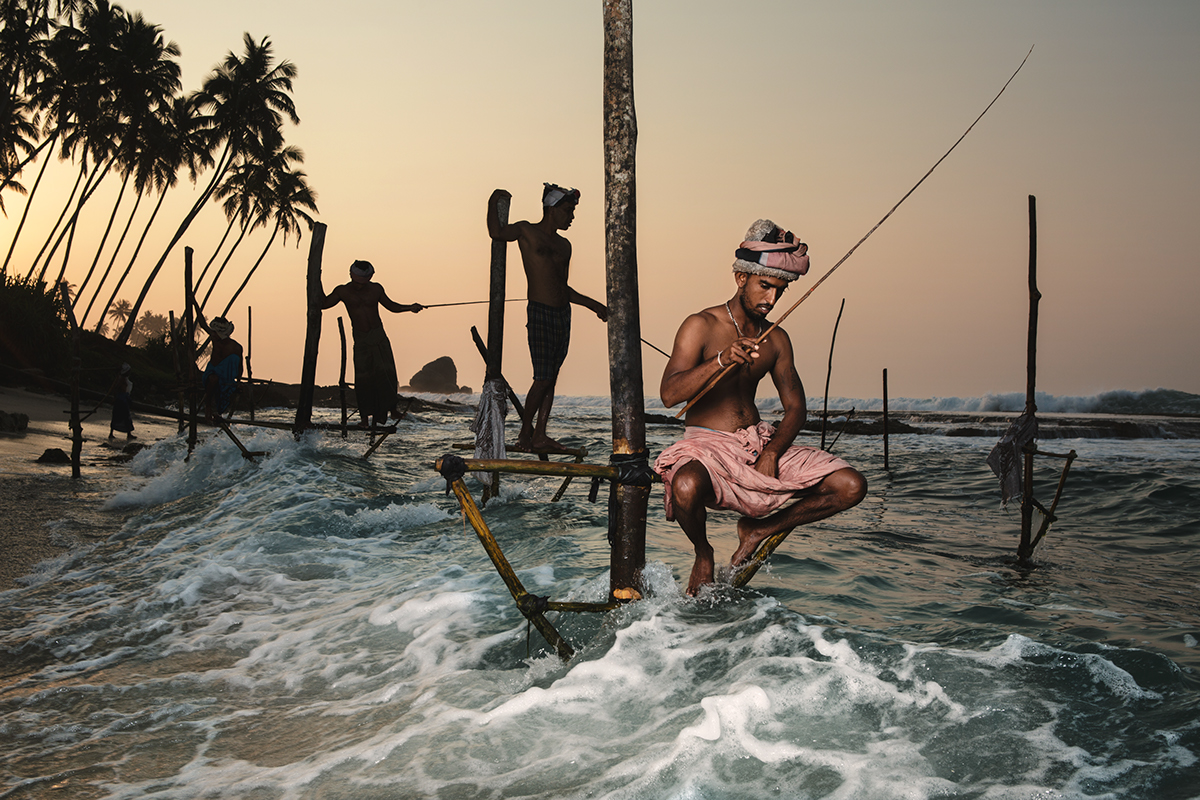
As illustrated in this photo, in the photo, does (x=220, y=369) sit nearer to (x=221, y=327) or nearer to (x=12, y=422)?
(x=221, y=327)

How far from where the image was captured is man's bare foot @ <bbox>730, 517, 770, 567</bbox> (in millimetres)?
4344

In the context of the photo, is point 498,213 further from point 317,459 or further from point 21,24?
point 21,24

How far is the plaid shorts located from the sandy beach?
447cm

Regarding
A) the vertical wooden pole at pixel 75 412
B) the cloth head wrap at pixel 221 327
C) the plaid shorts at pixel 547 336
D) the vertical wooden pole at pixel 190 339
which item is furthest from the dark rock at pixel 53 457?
the plaid shorts at pixel 547 336

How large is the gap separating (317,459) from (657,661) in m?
11.1

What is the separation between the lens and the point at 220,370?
485 inches

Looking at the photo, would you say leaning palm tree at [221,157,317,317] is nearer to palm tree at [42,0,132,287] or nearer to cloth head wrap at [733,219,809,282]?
palm tree at [42,0,132,287]

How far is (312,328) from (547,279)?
32.4 ft

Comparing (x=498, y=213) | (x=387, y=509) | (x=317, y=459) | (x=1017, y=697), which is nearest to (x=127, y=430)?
(x=317, y=459)

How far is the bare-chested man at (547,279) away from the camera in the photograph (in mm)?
7230

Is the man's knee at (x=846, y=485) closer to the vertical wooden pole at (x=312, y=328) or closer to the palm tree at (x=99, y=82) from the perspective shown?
the vertical wooden pole at (x=312, y=328)

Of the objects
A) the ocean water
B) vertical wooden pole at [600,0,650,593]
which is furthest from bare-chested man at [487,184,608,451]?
vertical wooden pole at [600,0,650,593]

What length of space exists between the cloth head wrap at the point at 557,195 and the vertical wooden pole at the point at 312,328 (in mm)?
8990

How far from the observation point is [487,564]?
660 centimetres
